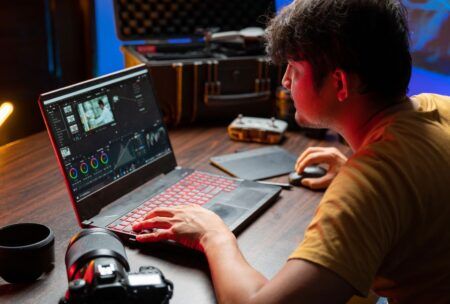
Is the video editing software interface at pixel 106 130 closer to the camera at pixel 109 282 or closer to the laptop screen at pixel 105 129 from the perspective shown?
the laptop screen at pixel 105 129

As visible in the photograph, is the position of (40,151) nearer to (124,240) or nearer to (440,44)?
(124,240)

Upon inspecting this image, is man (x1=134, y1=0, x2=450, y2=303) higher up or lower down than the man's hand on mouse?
higher up

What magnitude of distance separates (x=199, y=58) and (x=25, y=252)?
47.6 inches

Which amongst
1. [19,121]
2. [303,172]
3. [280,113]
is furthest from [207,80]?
[19,121]

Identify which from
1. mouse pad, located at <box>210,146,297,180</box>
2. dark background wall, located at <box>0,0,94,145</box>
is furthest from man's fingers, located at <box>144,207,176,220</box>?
dark background wall, located at <box>0,0,94,145</box>

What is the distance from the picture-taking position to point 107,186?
1.31 m

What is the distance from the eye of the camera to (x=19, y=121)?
254 centimetres

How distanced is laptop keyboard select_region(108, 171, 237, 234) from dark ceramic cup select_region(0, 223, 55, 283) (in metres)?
0.17

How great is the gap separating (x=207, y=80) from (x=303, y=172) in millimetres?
618

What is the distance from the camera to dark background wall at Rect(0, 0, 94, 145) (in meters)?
2.42

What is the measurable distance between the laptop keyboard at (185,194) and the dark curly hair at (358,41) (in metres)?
0.44

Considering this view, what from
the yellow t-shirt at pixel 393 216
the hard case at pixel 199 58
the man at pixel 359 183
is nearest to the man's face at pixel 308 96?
the man at pixel 359 183

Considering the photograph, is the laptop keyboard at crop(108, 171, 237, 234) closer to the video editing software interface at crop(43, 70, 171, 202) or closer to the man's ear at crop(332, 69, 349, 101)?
the video editing software interface at crop(43, 70, 171, 202)

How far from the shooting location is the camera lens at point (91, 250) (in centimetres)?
93
